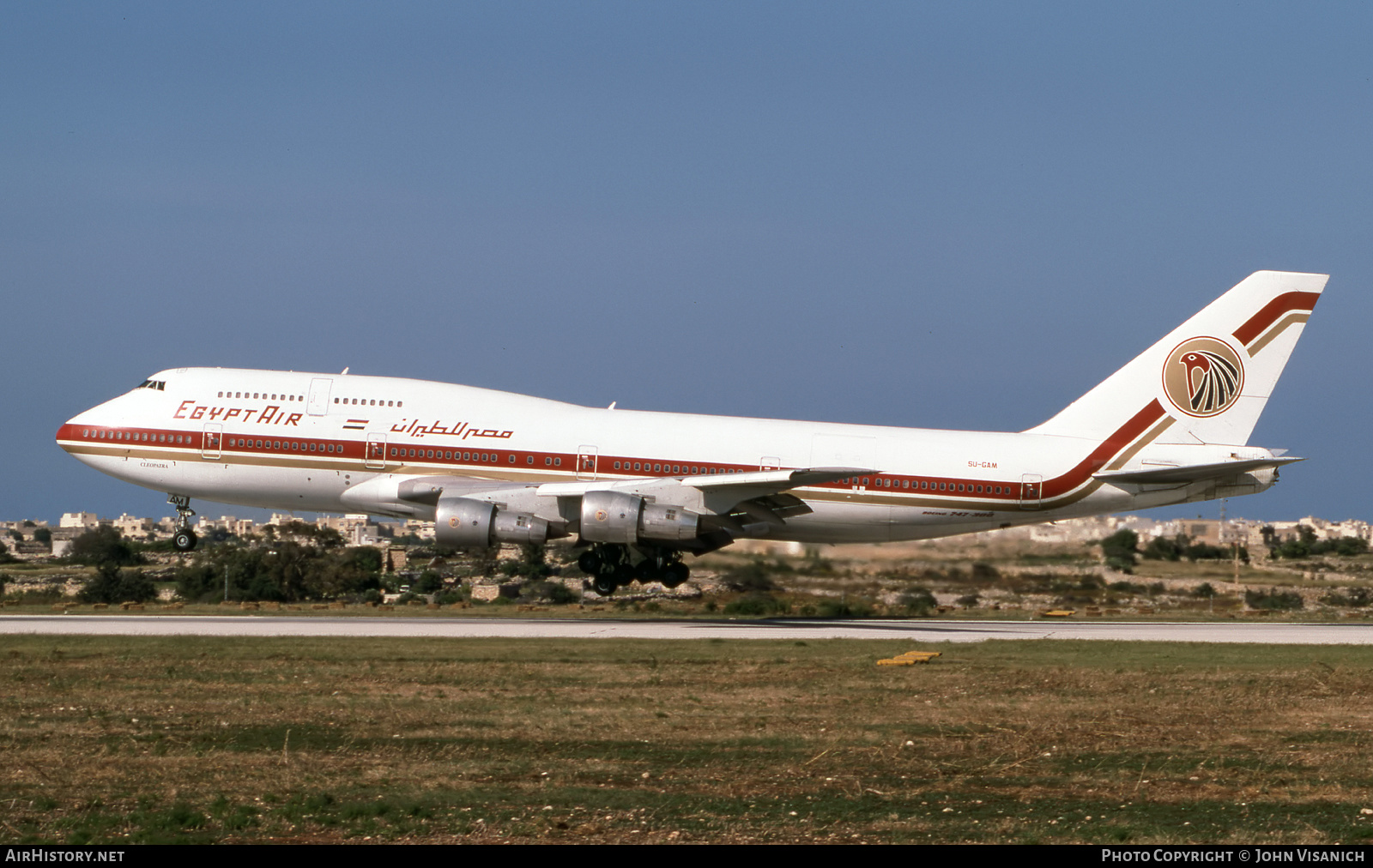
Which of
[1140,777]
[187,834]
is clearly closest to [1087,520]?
[1140,777]

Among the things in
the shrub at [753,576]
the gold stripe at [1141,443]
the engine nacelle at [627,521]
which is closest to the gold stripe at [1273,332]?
the gold stripe at [1141,443]

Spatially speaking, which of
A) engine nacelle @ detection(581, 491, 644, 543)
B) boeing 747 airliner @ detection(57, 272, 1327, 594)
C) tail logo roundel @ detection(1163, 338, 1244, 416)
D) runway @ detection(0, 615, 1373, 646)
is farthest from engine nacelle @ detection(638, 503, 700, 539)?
tail logo roundel @ detection(1163, 338, 1244, 416)

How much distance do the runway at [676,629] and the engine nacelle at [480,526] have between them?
1.81m

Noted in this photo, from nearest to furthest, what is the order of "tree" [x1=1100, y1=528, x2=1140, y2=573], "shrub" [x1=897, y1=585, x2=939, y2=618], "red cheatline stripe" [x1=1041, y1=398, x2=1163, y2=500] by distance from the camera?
"red cheatline stripe" [x1=1041, y1=398, x2=1163, y2=500]
"shrub" [x1=897, y1=585, x2=939, y2=618]
"tree" [x1=1100, y1=528, x2=1140, y2=573]

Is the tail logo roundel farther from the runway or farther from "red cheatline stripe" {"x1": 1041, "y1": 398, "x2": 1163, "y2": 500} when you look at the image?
the runway

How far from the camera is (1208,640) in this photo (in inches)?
1038

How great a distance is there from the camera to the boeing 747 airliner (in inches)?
1216

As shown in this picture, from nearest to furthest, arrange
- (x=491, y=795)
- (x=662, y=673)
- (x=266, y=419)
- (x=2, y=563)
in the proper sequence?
(x=491, y=795)
(x=662, y=673)
(x=266, y=419)
(x=2, y=563)

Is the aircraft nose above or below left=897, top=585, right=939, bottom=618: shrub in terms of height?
above

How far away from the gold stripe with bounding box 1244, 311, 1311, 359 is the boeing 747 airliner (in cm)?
4

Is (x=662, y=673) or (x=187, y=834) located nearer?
(x=187, y=834)

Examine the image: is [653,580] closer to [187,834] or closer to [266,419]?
[266,419]
